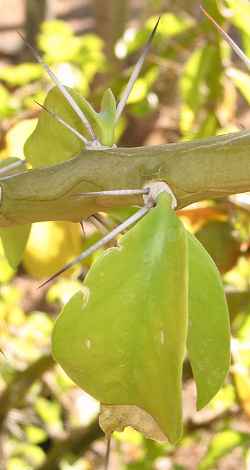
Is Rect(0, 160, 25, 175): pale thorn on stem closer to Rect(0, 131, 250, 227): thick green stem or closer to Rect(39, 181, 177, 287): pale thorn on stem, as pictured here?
Rect(0, 131, 250, 227): thick green stem

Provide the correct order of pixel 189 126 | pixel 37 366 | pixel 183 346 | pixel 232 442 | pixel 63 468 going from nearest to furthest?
1. pixel 183 346
2. pixel 232 442
3. pixel 37 366
4. pixel 189 126
5. pixel 63 468

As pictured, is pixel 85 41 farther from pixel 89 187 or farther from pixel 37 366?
pixel 89 187

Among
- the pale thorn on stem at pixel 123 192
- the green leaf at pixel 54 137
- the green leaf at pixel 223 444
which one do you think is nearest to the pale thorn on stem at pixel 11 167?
the green leaf at pixel 54 137

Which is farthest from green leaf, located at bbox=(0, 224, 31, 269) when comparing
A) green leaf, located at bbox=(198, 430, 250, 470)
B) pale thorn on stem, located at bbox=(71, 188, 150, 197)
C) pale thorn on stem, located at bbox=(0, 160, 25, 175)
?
green leaf, located at bbox=(198, 430, 250, 470)

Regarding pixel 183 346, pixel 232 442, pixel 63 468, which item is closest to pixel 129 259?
pixel 183 346

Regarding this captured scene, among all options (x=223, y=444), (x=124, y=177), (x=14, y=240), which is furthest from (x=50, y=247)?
(x=124, y=177)
